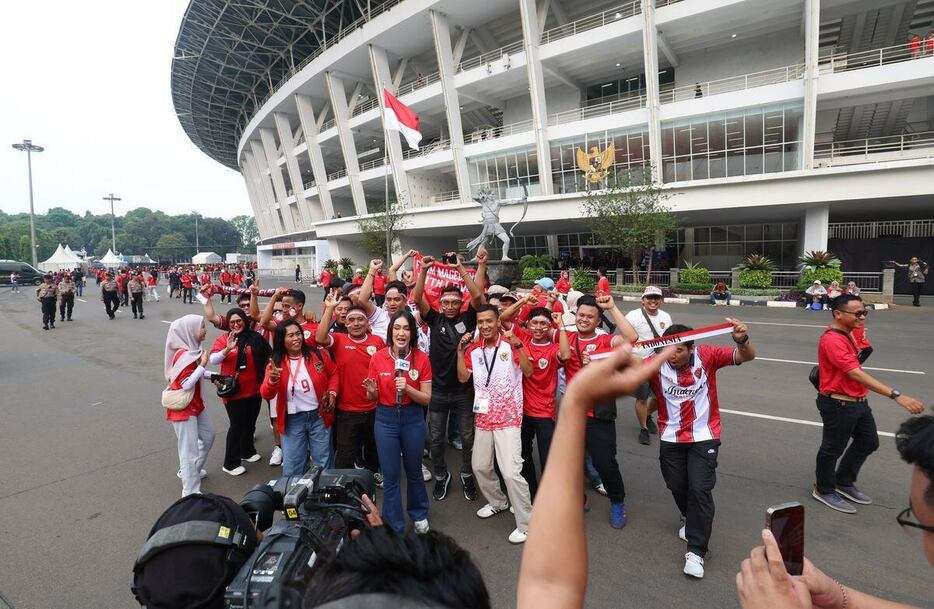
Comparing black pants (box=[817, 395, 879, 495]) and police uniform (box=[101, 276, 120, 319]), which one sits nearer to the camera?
black pants (box=[817, 395, 879, 495])

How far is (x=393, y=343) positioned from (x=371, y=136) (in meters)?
36.5

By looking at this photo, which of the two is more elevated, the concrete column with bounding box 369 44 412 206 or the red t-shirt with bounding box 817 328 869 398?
the concrete column with bounding box 369 44 412 206

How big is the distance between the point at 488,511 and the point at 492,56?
28.8 m

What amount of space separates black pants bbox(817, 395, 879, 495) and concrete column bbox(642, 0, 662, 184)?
65.5 ft

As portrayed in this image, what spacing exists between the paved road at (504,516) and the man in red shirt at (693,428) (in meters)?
0.35

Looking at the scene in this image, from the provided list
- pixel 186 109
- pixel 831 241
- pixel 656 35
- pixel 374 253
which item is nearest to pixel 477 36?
pixel 656 35

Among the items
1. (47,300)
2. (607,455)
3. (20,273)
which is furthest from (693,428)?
(20,273)

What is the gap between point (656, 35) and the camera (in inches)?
810

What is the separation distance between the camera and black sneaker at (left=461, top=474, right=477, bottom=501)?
4166 mm

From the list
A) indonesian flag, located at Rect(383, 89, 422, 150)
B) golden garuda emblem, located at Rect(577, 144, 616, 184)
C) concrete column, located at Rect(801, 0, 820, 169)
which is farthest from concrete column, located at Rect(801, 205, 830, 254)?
indonesian flag, located at Rect(383, 89, 422, 150)

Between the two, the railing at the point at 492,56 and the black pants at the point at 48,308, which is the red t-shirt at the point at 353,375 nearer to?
the black pants at the point at 48,308

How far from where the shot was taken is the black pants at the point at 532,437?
3.77 metres

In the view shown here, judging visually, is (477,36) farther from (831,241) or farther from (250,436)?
(250,436)

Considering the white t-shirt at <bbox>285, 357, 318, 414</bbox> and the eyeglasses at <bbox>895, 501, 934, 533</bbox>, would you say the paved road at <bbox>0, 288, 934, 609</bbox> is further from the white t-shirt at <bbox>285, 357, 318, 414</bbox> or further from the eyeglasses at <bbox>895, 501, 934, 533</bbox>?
the eyeglasses at <bbox>895, 501, 934, 533</bbox>
